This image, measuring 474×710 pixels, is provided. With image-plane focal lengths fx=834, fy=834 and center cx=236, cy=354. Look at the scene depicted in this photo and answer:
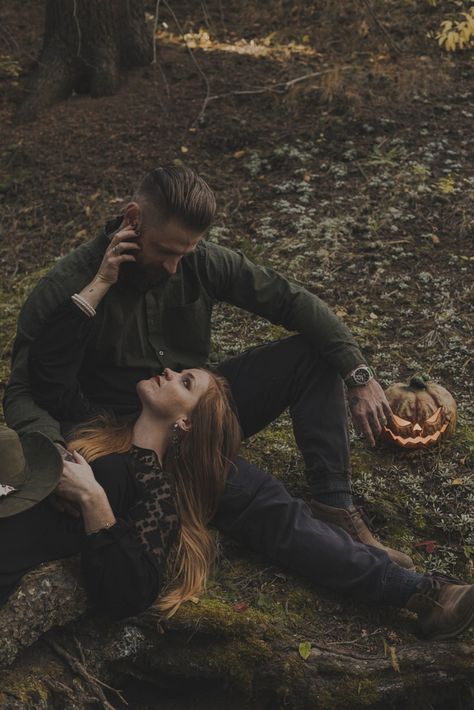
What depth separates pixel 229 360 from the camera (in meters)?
4.45

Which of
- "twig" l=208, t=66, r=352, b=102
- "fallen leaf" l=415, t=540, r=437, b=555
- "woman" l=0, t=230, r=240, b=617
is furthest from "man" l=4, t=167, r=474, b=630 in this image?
"twig" l=208, t=66, r=352, b=102

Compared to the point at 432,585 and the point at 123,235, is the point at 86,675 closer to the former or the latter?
the point at 432,585

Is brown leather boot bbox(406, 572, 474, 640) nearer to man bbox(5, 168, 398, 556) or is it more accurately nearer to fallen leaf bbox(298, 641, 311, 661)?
man bbox(5, 168, 398, 556)

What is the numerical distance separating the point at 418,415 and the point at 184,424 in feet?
4.82

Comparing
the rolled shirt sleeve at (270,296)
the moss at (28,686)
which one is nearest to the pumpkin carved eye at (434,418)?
the rolled shirt sleeve at (270,296)

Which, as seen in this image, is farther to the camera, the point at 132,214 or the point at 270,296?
the point at 270,296

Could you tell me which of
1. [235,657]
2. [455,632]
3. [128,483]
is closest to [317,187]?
[128,483]

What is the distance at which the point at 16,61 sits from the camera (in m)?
9.23

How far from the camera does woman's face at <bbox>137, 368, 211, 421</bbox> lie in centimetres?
381

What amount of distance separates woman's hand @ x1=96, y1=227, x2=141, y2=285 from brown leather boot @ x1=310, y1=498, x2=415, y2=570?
151cm

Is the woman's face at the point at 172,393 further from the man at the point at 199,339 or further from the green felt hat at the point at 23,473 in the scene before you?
the green felt hat at the point at 23,473

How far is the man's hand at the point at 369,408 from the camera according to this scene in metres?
4.06

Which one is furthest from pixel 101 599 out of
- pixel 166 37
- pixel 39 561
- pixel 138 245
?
pixel 166 37

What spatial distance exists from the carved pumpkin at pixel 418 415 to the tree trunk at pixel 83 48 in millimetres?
5530
